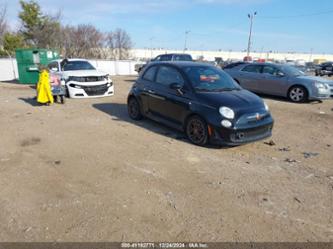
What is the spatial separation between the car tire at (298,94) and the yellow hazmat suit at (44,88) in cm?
903

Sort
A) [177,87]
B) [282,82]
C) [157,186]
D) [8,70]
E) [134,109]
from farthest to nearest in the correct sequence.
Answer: [8,70] → [282,82] → [134,109] → [177,87] → [157,186]

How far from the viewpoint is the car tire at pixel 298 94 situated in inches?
409

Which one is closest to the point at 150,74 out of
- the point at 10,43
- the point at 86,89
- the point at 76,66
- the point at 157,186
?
the point at 157,186

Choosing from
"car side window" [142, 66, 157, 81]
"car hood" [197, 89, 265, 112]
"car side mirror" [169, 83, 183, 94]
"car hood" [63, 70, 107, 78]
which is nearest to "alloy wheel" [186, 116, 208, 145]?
"car hood" [197, 89, 265, 112]

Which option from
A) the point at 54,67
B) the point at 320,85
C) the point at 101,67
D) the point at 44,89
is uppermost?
the point at 54,67

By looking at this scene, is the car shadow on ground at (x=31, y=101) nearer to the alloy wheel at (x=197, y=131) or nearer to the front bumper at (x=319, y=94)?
the alloy wheel at (x=197, y=131)

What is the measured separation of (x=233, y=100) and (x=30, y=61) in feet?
46.4

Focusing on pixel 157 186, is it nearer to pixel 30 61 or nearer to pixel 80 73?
pixel 80 73

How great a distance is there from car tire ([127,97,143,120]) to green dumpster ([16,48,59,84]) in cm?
1067

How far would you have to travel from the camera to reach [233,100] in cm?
521

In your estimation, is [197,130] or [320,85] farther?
[320,85]

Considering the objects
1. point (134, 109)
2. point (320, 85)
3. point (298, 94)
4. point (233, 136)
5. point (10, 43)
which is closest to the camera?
point (233, 136)

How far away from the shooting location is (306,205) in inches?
133

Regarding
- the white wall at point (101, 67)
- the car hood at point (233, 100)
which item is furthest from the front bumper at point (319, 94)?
the white wall at point (101, 67)
